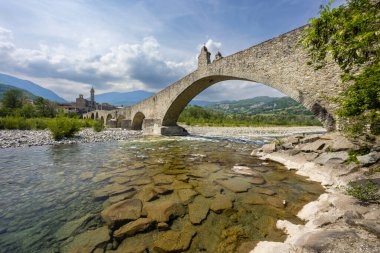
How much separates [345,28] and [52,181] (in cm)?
760

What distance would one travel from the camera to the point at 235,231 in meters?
2.93

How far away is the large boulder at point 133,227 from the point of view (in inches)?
112

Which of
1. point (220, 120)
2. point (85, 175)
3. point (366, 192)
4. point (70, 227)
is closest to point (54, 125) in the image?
point (85, 175)

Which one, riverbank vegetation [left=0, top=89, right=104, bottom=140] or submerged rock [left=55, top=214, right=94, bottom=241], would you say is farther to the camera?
riverbank vegetation [left=0, top=89, right=104, bottom=140]

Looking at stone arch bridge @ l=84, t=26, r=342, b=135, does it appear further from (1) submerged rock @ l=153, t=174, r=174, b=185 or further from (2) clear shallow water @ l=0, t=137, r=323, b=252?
(1) submerged rock @ l=153, t=174, r=174, b=185

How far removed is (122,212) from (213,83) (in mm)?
15260

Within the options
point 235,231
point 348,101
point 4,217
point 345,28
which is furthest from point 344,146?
point 4,217

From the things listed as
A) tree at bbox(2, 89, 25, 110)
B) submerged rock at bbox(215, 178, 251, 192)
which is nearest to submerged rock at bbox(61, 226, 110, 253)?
submerged rock at bbox(215, 178, 251, 192)

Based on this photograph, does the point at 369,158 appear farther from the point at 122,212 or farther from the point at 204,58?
the point at 204,58

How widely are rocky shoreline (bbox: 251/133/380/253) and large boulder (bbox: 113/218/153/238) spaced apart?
5.53 feet

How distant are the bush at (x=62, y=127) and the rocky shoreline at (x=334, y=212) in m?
15.1

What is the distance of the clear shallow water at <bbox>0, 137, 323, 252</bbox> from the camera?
2.72 m

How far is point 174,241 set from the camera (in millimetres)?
2689

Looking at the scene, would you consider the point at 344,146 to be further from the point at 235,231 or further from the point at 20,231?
the point at 20,231
